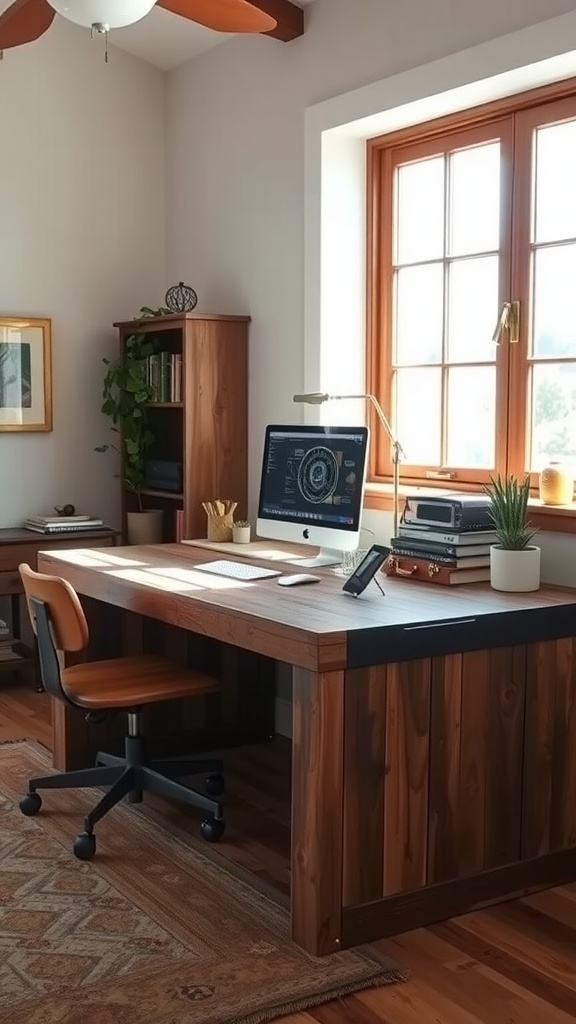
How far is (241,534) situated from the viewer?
412 centimetres

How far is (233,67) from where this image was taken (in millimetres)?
4660

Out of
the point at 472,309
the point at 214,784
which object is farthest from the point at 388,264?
the point at 214,784

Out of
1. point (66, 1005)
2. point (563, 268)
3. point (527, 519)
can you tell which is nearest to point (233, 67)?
point (563, 268)

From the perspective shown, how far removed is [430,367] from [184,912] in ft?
6.71

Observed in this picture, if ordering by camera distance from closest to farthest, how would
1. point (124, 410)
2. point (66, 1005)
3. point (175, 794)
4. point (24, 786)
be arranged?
point (66, 1005) → point (175, 794) → point (24, 786) → point (124, 410)

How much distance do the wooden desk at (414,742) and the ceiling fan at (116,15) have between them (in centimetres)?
140

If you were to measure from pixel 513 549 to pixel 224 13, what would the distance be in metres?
1.62

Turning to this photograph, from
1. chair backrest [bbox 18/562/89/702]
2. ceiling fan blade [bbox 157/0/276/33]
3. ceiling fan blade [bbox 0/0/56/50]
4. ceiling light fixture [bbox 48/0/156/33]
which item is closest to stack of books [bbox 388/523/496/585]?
chair backrest [bbox 18/562/89/702]

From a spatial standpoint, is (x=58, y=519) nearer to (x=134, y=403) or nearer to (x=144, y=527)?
(x=144, y=527)

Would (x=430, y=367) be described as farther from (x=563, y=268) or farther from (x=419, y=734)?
(x=419, y=734)

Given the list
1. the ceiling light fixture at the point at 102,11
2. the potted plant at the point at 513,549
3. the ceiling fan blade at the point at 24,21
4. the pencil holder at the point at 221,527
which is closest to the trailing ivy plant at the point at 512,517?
the potted plant at the point at 513,549

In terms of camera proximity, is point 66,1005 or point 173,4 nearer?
point 66,1005

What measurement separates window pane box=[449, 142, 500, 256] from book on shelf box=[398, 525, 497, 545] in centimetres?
99

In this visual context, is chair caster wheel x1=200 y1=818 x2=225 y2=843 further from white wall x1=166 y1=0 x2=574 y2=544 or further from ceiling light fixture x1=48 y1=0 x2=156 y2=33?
ceiling light fixture x1=48 y1=0 x2=156 y2=33
